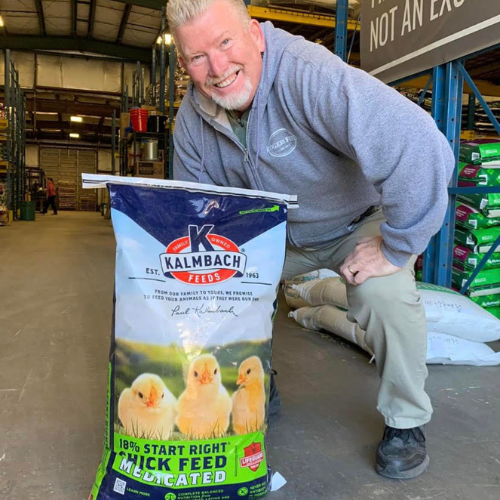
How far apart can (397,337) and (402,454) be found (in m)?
0.33

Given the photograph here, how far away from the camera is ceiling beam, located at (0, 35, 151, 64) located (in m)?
15.9

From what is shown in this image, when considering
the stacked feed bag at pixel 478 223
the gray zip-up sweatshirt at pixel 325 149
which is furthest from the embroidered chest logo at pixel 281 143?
the stacked feed bag at pixel 478 223

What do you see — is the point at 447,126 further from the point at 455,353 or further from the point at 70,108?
the point at 70,108

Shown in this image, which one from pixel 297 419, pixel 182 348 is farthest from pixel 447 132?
pixel 182 348

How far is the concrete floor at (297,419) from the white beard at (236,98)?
1.01 metres

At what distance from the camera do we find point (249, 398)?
1.21 m

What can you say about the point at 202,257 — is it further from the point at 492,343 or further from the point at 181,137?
the point at 492,343

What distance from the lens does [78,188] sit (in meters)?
25.6

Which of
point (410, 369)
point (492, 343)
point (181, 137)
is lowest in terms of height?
point (492, 343)

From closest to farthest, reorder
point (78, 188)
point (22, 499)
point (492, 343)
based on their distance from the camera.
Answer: point (22, 499) < point (492, 343) < point (78, 188)

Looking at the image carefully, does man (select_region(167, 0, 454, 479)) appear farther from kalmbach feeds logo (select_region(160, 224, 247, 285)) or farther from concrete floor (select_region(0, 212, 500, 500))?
kalmbach feeds logo (select_region(160, 224, 247, 285))

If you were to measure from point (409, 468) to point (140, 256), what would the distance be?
91 cm

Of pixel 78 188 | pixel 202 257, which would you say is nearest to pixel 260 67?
pixel 202 257
